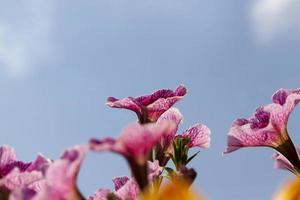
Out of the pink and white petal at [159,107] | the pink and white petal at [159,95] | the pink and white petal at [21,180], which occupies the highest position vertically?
the pink and white petal at [159,95]

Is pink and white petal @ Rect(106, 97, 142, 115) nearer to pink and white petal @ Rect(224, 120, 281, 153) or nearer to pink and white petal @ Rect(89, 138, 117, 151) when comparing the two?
pink and white petal @ Rect(224, 120, 281, 153)

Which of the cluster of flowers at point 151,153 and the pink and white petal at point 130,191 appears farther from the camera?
the pink and white petal at point 130,191

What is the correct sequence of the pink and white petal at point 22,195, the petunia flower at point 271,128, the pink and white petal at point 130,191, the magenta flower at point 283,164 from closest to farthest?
the pink and white petal at point 22,195 → the pink and white petal at point 130,191 → the petunia flower at point 271,128 → the magenta flower at point 283,164

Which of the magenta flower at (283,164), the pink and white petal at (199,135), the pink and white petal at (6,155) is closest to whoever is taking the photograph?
the pink and white petal at (6,155)

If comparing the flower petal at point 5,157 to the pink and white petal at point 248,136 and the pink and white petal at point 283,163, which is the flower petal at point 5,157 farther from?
the pink and white petal at point 283,163

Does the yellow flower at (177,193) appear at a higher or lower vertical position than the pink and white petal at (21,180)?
lower

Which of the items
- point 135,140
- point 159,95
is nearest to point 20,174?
point 135,140

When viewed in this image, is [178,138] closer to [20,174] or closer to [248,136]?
[248,136]

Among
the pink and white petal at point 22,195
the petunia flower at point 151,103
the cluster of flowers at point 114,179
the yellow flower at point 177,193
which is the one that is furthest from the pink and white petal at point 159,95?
the yellow flower at point 177,193
